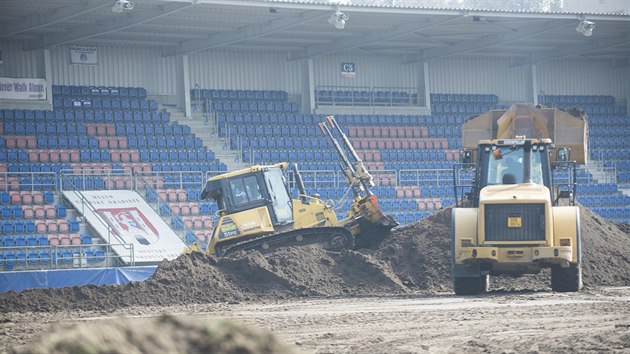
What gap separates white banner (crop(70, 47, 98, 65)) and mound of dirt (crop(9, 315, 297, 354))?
3326 cm

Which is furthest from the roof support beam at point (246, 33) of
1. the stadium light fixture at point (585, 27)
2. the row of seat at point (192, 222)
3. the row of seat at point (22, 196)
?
the stadium light fixture at point (585, 27)

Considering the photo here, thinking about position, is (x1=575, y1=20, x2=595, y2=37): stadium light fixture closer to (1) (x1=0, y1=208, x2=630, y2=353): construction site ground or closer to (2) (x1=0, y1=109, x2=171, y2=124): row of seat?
(1) (x1=0, y1=208, x2=630, y2=353): construction site ground

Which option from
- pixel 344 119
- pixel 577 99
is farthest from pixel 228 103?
pixel 577 99

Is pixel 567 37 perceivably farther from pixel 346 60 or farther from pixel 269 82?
pixel 269 82

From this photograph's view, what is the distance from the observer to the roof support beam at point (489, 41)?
4228 cm

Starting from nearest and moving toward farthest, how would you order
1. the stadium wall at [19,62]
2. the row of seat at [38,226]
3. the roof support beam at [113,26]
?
the row of seat at [38,226] < the roof support beam at [113,26] < the stadium wall at [19,62]

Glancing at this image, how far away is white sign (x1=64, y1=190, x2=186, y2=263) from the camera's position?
33.8 meters

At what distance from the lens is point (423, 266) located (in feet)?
82.6

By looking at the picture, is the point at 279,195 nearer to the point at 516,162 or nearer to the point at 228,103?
the point at 516,162

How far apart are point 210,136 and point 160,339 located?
3300cm

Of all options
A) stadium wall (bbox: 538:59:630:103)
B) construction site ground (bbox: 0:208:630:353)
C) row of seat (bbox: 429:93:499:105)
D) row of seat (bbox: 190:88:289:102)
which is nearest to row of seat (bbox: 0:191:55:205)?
row of seat (bbox: 190:88:289:102)

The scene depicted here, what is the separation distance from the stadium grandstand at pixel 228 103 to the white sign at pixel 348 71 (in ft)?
0.18

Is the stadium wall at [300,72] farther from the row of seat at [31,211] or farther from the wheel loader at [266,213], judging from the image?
the wheel loader at [266,213]

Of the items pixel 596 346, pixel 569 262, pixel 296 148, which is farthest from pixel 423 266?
pixel 296 148
